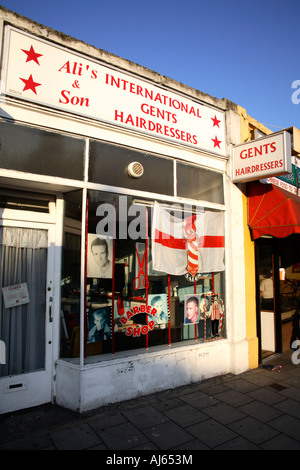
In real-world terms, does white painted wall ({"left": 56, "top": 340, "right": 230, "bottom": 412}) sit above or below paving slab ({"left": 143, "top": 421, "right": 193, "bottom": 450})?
above

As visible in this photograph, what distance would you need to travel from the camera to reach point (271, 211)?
5816 mm

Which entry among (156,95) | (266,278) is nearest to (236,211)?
(266,278)

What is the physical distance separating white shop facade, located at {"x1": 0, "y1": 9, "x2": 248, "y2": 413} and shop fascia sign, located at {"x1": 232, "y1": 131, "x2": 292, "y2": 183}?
1.96 ft

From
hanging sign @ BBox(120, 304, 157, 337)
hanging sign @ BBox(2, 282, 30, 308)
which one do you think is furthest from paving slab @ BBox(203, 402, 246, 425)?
hanging sign @ BBox(2, 282, 30, 308)

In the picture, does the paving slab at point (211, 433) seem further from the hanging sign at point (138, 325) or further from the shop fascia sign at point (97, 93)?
the shop fascia sign at point (97, 93)

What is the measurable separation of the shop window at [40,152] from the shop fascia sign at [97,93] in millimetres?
403

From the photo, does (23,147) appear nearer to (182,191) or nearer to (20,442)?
(182,191)

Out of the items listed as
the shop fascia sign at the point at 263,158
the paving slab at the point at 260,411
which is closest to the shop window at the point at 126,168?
the shop fascia sign at the point at 263,158

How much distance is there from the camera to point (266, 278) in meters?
7.07

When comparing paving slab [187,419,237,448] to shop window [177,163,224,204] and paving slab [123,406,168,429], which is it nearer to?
paving slab [123,406,168,429]

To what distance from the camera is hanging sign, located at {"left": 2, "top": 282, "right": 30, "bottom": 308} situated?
13.1 ft

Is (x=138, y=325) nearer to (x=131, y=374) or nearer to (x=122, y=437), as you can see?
(x=131, y=374)

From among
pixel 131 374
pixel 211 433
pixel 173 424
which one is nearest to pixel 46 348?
pixel 131 374
